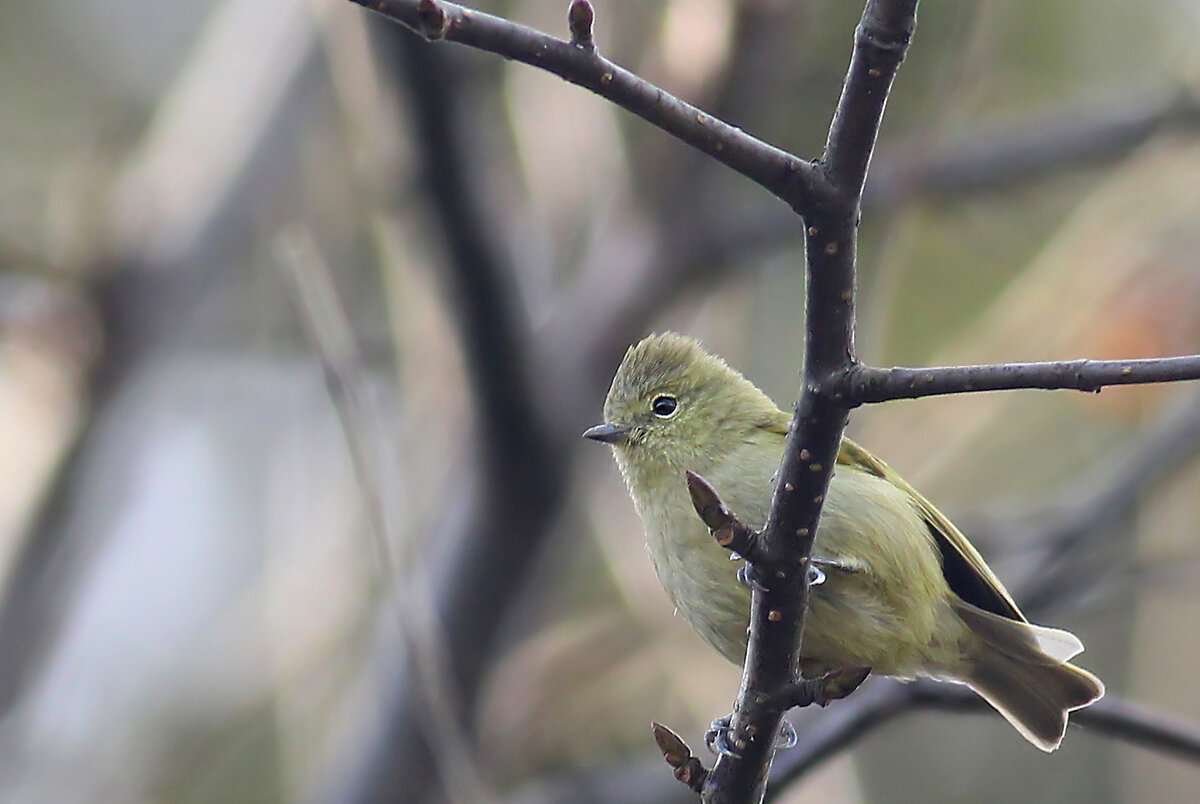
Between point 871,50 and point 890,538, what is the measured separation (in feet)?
5.37

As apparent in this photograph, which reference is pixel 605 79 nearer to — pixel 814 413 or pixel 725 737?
pixel 814 413

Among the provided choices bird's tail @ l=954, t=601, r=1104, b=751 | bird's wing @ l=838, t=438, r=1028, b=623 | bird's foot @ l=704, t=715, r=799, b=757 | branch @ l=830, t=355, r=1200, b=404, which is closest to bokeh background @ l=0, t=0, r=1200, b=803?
bird's wing @ l=838, t=438, r=1028, b=623

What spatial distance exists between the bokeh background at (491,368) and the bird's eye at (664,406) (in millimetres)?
911

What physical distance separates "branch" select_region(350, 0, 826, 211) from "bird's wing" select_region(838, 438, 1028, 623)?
160cm

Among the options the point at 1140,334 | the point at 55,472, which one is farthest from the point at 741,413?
the point at 55,472

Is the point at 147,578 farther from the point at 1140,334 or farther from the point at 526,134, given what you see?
the point at 1140,334

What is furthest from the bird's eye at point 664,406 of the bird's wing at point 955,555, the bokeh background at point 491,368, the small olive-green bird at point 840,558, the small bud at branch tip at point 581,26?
the small bud at branch tip at point 581,26

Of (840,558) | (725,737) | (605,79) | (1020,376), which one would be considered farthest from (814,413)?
(840,558)

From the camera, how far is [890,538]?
3234mm

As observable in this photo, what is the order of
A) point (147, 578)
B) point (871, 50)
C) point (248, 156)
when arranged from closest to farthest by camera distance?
point (871, 50) < point (248, 156) < point (147, 578)

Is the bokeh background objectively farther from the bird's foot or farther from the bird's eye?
the bird's foot

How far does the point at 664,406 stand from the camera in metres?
3.84

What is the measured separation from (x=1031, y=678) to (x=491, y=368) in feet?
8.98

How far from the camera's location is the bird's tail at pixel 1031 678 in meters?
3.60
